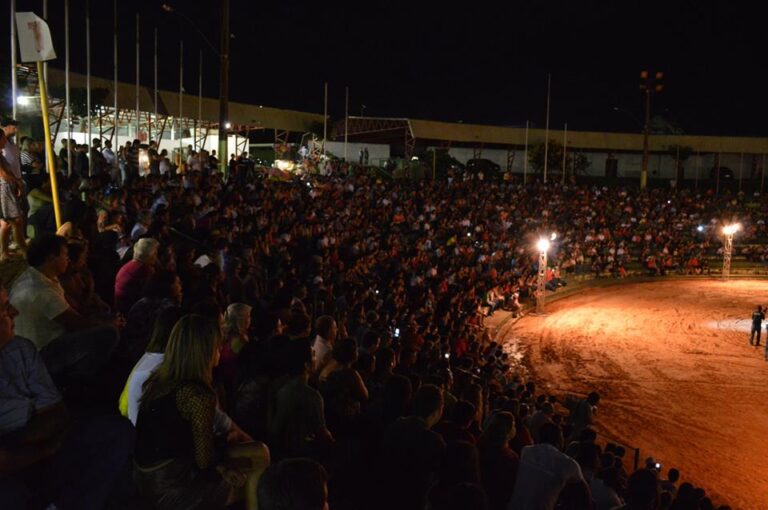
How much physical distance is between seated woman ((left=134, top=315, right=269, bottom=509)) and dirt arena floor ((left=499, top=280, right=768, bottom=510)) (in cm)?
993

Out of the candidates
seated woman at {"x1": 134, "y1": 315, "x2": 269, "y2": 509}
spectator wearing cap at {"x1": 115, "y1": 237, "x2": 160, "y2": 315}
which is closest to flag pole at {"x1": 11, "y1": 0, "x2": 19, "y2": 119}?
spectator wearing cap at {"x1": 115, "y1": 237, "x2": 160, "y2": 315}

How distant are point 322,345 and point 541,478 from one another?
7.83 ft

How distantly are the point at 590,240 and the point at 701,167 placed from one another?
26.4 metres

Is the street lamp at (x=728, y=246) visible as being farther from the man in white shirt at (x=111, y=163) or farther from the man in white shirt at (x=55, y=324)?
the man in white shirt at (x=55, y=324)

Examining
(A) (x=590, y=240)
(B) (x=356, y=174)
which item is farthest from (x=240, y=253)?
(A) (x=590, y=240)

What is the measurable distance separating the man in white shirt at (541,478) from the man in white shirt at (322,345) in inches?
73.8

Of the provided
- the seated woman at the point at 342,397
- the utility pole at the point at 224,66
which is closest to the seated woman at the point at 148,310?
the seated woman at the point at 342,397

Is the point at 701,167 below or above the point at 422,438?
above

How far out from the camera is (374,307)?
44.9 feet

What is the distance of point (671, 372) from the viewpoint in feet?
59.7

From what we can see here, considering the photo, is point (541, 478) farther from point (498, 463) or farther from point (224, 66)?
point (224, 66)

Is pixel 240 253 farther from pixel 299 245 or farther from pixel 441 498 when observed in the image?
pixel 441 498

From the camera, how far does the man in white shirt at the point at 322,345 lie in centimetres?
598

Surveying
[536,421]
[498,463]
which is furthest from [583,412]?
[498,463]
